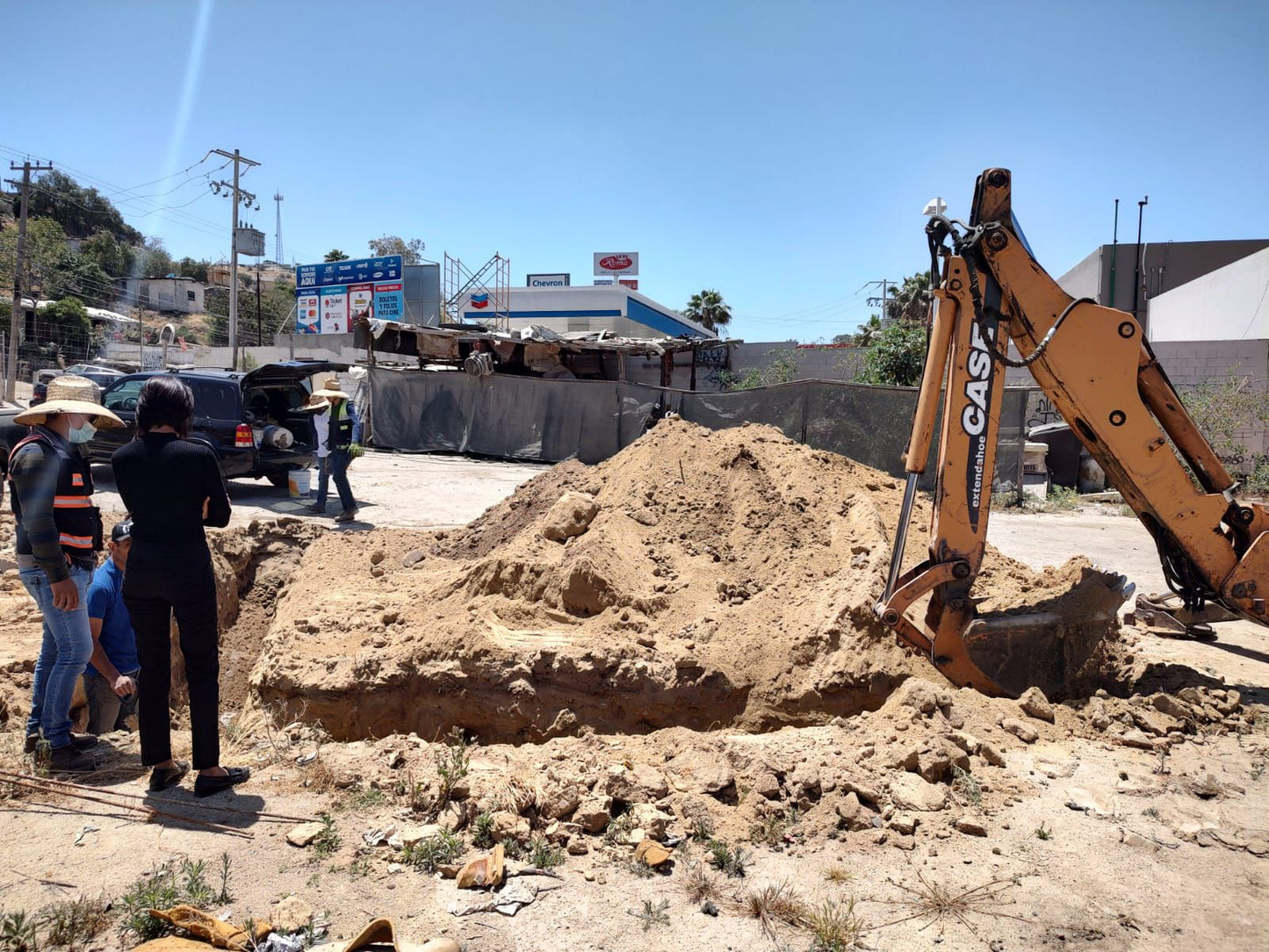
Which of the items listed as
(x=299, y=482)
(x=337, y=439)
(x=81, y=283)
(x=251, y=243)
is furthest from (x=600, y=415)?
(x=81, y=283)

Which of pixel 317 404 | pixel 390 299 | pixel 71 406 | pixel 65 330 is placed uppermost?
pixel 390 299

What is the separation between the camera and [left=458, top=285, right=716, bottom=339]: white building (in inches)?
1592

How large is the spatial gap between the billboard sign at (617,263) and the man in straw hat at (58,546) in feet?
183

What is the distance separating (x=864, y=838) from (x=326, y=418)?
9.26m

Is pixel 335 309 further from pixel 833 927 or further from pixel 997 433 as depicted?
pixel 833 927

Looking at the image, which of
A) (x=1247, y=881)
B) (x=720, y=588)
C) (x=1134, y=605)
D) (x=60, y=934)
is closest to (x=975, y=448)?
(x=720, y=588)

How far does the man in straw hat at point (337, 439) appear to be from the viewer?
10.7 m

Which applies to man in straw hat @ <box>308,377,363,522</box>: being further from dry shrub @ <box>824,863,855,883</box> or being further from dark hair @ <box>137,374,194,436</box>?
dry shrub @ <box>824,863,855,883</box>

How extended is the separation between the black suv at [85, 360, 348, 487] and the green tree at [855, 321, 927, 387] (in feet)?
42.2

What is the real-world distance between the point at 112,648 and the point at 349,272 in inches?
1547

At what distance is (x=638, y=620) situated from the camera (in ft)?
17.5

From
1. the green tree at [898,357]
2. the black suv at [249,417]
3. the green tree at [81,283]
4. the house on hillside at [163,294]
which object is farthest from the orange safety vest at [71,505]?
the house on hillside at [163,294]

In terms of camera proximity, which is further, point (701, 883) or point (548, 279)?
point (548, 279)

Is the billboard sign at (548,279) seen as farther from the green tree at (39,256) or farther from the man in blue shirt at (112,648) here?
the man in blue shirt at (112,648)
